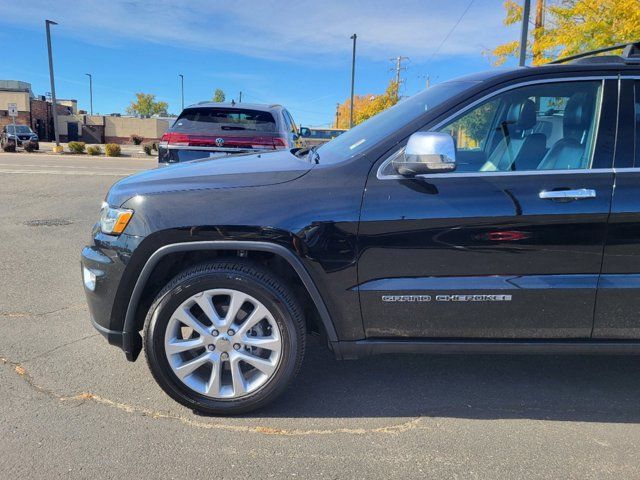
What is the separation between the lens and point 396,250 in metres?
2.64

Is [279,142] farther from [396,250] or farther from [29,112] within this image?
[29,112]

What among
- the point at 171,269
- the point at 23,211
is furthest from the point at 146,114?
the point at 171,269

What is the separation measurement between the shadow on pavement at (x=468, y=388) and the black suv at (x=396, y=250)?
1.28ft

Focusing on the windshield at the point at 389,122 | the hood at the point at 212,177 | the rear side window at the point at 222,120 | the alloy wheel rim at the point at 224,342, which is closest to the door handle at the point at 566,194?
the windshield at the point at 389,122

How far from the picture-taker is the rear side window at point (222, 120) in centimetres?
690

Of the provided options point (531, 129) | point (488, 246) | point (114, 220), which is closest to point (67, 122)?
point (114, 220)

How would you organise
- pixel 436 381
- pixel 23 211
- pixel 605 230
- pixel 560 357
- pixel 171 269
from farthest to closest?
pixel 23 211 < pixel 560 357 < pixel 436 381 < pixel 171 269 < pixel 605 230

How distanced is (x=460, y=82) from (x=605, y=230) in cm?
113

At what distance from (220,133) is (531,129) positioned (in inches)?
182

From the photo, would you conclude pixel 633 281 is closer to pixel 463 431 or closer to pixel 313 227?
pixel 463 431

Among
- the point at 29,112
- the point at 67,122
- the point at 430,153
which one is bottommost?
the point at 430,153

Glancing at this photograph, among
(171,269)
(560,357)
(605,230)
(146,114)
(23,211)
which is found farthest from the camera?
(146,114)

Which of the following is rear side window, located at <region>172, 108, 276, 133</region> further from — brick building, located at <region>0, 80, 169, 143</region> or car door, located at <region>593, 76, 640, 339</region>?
brick building, located at <region>0, 80, 169, 143</region>

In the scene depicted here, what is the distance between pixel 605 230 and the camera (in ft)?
8.54
